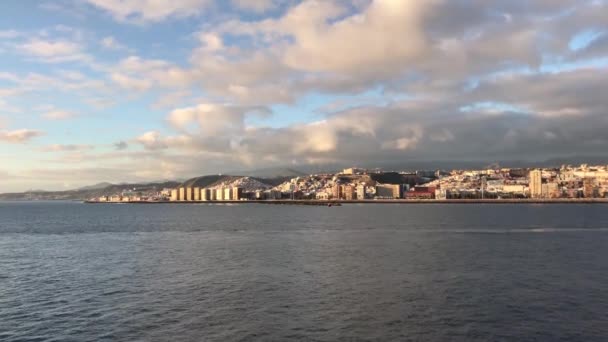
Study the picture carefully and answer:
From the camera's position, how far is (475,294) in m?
23.9

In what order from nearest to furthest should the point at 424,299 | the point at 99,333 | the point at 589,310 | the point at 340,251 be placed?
the point at 99,333 < the point at 589,310 < the point at 424,299 < the point at 340,251

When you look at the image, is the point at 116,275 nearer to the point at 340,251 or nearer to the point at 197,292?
the point at 197,292

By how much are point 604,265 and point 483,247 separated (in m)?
11.8

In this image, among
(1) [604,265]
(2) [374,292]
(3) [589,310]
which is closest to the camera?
(3) [589,310]

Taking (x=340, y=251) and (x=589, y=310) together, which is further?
(x=340, y=251)

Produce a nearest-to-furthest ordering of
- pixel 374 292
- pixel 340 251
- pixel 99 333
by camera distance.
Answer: pixel 99 333 → pixel 374 292 → pixel 340 251

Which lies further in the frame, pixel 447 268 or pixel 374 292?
pixel 447 268

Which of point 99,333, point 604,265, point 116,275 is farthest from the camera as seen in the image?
point 604,265

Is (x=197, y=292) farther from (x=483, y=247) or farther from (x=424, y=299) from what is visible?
(x=483, y=247)

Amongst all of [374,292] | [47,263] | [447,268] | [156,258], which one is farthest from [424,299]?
[47,263]

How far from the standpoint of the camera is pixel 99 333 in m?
18.2

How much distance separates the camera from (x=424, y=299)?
2283 centimetres

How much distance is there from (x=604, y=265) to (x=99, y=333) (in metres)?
29.9

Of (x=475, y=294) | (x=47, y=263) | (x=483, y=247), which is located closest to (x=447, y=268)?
(x=475, y=294)
